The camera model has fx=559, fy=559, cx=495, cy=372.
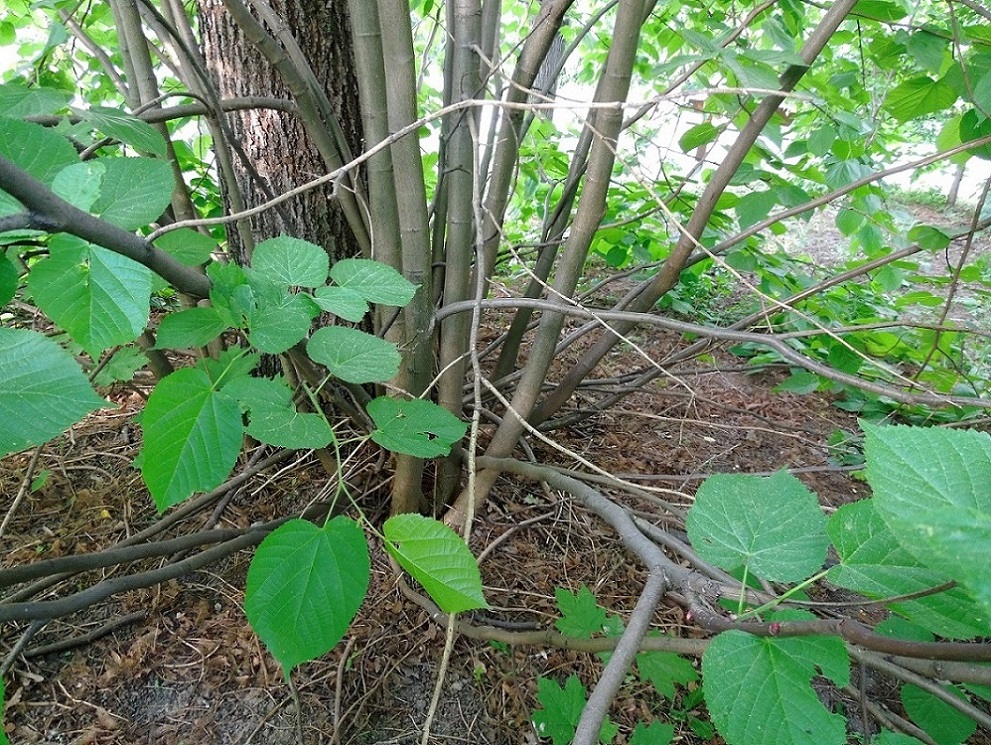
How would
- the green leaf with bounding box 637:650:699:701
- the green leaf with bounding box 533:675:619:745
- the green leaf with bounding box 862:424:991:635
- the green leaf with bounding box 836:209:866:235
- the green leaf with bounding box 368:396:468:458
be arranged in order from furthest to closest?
the green leaf with bounding box 836:209:866:235
the green leaf with bounding box 637:650:699:701
the green leaf with bounding box 533:675:619:745
the green leaf with bounding box 368:396:468:458
the green leaf with bounding box 862:424:991:635

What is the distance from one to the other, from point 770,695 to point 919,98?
138cm

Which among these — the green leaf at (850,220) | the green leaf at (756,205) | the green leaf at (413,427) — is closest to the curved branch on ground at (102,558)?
the green leaf at (413,427)

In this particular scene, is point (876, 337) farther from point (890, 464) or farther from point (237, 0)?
point (237, 0)

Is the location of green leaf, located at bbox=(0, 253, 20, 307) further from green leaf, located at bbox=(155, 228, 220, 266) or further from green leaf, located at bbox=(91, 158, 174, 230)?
green leaf, located at bbox=(155, 228, 220, 266)

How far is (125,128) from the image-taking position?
79 cm

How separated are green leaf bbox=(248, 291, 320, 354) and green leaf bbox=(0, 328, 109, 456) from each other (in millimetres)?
181

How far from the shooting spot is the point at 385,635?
127 cm

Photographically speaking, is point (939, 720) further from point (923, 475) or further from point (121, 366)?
point (121, 366)

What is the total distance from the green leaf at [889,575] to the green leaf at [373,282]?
580 millimetres

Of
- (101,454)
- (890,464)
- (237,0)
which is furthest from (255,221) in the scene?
(890,464)

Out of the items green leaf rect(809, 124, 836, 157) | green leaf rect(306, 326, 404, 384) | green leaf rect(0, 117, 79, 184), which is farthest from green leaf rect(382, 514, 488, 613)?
green leaf rect(809, 124, 836, 157)

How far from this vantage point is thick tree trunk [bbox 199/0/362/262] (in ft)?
4.33

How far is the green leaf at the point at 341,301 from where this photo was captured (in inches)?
28.6

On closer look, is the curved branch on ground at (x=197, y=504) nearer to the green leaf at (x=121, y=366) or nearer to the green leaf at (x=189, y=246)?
the green leaf at (x=121, y=366)
